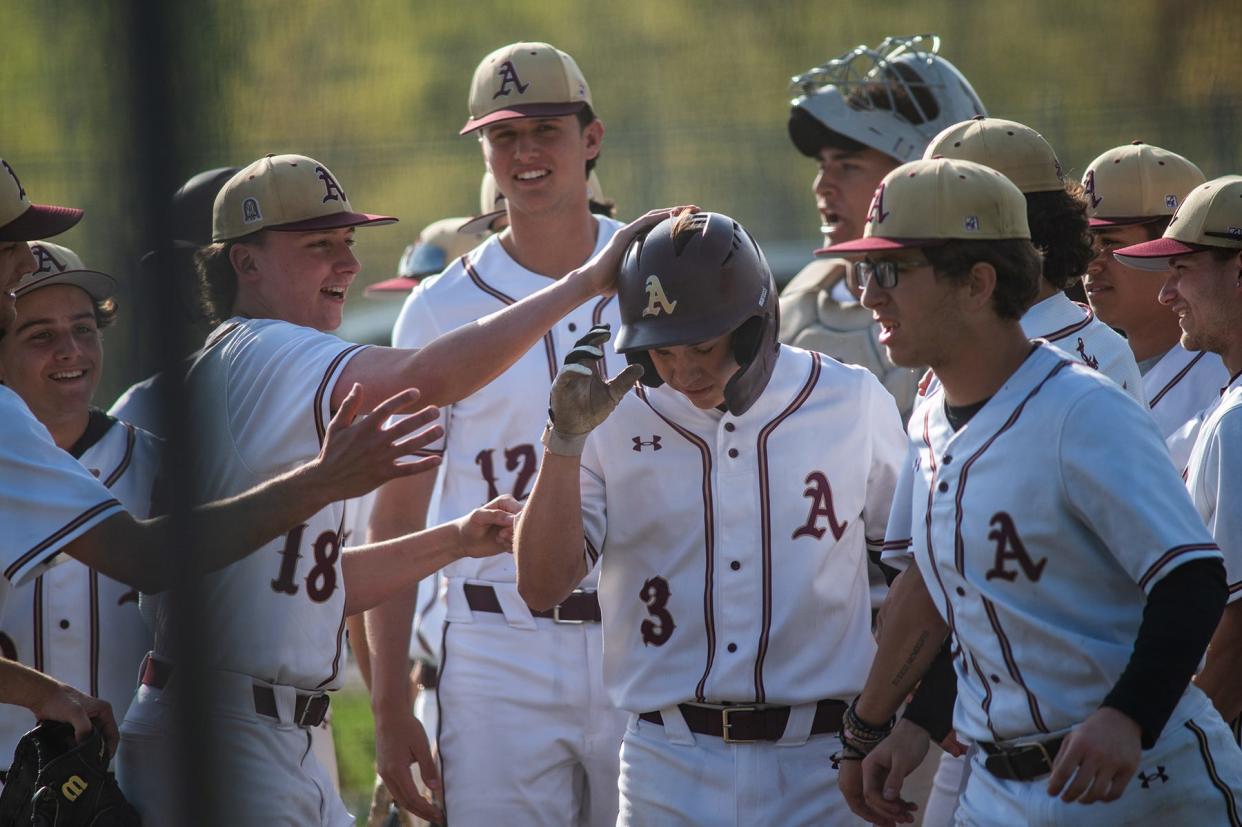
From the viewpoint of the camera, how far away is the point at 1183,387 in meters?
3.67

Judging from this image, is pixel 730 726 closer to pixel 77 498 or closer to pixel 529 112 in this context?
pixel 77 498

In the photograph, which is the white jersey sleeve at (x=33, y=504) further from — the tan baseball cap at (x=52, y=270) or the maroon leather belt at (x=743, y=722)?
the maroon leather belt at (x=743, y=722)

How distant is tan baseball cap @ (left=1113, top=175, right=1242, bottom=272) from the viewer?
3.25 m

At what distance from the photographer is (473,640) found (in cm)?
384

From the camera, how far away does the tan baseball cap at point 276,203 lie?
3.28 meters

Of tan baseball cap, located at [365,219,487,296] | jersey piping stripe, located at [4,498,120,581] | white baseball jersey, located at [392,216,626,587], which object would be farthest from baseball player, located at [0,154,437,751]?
tan baseball cap, located at [365,219,487,296]

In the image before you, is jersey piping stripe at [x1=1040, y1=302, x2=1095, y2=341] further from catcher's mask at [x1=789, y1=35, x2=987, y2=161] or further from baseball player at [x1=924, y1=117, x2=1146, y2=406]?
catcher's mask at [x1=789, y1=35, x2=987, y2=161]

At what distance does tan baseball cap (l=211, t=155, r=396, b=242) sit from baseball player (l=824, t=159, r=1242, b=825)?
121cm

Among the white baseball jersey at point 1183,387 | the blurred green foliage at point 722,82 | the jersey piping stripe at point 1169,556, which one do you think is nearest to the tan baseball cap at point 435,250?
the blurred green foliage at point 722,82

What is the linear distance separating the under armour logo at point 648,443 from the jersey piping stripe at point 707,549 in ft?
0.13

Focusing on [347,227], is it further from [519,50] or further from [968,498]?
[968,498]

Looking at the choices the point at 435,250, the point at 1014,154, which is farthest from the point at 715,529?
the point at 435,250

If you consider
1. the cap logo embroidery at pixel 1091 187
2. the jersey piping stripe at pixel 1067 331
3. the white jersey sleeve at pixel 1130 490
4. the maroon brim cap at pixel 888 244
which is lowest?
the white jersey sleeve at pixel 1130 490

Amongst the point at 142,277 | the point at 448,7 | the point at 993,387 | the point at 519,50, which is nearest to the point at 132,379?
the point at 142,277
